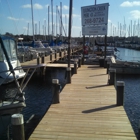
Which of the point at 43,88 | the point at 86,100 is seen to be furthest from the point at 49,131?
the point at 43,88

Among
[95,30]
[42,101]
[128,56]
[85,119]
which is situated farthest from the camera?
[128,56]

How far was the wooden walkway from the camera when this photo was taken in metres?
5.96

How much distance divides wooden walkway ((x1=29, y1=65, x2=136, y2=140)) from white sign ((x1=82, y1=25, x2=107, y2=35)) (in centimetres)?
880

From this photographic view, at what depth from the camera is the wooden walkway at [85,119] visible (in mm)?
5957

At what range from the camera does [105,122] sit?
686cm

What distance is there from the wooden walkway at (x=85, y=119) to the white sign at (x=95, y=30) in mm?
8801

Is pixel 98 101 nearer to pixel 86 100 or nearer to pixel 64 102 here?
pixel 86 100

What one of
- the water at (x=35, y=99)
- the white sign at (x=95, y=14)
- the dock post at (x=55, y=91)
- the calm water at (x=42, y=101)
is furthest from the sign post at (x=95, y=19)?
the dock post at (x=55, y=91)

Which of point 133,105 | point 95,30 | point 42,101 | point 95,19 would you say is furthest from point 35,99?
point 95,19

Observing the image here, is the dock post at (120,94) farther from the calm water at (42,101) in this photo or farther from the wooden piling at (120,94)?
the calm water at (42,101)

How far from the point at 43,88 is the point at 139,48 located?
280 ft

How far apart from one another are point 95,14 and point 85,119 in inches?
517

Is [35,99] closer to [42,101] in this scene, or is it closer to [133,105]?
[42,101]

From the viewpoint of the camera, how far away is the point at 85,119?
281 inches
